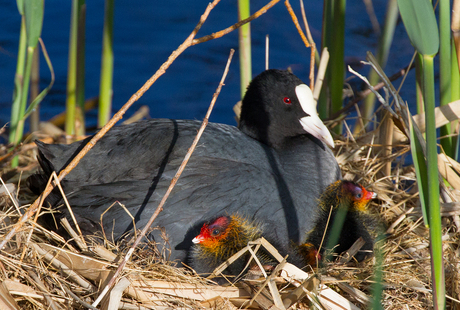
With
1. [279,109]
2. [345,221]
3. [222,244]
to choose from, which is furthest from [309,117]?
[222,244]

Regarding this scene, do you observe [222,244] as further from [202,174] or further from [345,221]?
[345,221]

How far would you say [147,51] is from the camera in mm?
5031

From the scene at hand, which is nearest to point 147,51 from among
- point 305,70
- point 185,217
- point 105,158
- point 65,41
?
point 65,41

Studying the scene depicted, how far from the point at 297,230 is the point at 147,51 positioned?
3.45 m

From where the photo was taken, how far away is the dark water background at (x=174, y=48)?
470 centimetres

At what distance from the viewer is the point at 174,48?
494cm

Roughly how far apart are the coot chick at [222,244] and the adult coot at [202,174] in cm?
9

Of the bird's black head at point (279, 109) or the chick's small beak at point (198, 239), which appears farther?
the bird's black head at point (279, 109)

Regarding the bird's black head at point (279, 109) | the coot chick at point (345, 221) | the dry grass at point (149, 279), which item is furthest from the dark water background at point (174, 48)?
the dry grass at point (149, 279)

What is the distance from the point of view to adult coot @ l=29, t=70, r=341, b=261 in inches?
77.5

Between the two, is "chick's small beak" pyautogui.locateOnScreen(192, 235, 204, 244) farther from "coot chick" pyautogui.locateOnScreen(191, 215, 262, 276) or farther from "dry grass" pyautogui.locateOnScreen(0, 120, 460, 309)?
"dry grass" pyautogui.locateOnScreen(0, 120, 460, 309)

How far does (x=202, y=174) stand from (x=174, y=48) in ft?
10.3

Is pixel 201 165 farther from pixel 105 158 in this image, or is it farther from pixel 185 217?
pixel 105 158

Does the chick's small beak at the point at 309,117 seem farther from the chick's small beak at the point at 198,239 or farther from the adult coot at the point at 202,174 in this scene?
the chick's small beak at the point at 198,239
